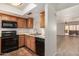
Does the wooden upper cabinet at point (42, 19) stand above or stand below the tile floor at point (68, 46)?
above

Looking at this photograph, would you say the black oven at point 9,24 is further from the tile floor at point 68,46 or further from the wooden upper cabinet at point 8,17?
the tile floor at point 68,46

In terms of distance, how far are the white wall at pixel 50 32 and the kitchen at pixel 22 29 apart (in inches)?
2.3

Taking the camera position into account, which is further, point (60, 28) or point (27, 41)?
point (27, 41)

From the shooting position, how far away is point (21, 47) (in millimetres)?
1415

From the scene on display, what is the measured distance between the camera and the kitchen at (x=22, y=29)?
134 centimetres

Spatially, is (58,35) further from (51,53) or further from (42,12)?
(42,12)

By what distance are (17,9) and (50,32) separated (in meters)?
0.59

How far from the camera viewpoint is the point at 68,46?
1.35 meters

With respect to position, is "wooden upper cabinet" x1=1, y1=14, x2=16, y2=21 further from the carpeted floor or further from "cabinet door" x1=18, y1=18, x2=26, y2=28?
the carpeted floor

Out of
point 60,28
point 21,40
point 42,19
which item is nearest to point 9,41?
point 21,40

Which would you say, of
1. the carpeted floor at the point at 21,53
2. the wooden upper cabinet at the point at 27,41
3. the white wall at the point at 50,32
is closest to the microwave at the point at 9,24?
the wooden upper cabinet at the point at 27,41

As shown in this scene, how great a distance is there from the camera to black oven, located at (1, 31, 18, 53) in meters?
1.34

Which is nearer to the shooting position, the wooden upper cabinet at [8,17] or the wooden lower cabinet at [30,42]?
the wooden upper cabinet at [8,17]

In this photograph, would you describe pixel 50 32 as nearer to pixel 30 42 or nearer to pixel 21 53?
pixel 30 42
